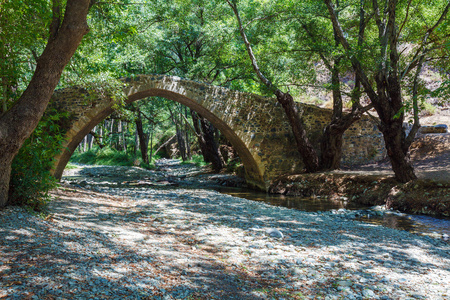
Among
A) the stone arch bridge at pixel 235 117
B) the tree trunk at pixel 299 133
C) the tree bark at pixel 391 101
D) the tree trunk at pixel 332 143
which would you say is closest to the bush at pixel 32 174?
the stone arch bridge at pixel 235 117

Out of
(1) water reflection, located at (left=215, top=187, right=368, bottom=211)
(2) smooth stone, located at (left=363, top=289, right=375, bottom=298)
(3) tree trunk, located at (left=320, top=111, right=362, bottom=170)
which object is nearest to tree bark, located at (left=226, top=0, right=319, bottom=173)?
(3) tree trunk, located at (left=320, top=111, right=362, bottom=170)

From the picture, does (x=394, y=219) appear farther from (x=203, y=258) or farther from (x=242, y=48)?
(x=242, y=48)

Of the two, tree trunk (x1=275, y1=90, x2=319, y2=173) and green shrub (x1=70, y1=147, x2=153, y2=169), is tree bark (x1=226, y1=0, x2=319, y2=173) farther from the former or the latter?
green shrub (x1=70, y1=147, x2=153, y2=169)

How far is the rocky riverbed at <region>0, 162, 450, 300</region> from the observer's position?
7.10ft

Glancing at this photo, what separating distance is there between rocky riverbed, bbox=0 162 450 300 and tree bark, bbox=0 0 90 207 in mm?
646

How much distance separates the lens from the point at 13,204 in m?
3.67

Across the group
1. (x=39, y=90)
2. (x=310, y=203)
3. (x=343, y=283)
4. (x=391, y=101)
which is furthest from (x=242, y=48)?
(x=343, y=283)

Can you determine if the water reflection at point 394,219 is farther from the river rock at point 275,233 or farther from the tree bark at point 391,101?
the river rock at point 275,233

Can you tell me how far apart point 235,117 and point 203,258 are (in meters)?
7.50

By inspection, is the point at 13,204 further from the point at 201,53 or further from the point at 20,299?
the point at 201,53

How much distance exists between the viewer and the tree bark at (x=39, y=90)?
3.26m

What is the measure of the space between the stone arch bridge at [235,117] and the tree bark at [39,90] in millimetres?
5922

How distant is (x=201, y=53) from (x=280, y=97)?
16.3 ft

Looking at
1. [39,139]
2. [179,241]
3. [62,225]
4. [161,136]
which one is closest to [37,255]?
[62,225]
